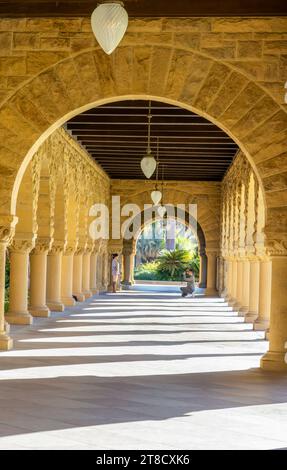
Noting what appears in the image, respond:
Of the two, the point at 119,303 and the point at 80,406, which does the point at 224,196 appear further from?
the point at 80,406

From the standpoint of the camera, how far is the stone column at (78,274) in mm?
20969

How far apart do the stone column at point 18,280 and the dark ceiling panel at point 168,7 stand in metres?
5.55

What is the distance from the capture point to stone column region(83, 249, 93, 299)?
877 inches

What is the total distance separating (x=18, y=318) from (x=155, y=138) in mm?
5749

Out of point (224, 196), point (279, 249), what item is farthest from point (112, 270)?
point (279, 249)

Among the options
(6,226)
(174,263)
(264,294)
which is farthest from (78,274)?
(174,263)

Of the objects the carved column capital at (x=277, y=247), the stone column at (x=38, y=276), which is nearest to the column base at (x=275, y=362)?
the carved column capital at (x=277, y=247)

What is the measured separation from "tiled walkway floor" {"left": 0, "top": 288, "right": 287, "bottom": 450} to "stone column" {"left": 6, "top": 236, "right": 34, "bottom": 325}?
0.51 m

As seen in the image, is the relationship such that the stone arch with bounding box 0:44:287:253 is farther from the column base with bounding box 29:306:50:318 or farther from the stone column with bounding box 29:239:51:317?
the column base with bounding box 29:306:50:318

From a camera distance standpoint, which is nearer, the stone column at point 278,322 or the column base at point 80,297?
the stone column at point 278,322

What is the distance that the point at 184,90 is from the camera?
897 centimetres

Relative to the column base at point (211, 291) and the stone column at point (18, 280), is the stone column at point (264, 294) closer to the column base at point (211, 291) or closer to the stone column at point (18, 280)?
the stone column at point (18, 280)

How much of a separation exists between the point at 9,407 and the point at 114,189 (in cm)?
2110
